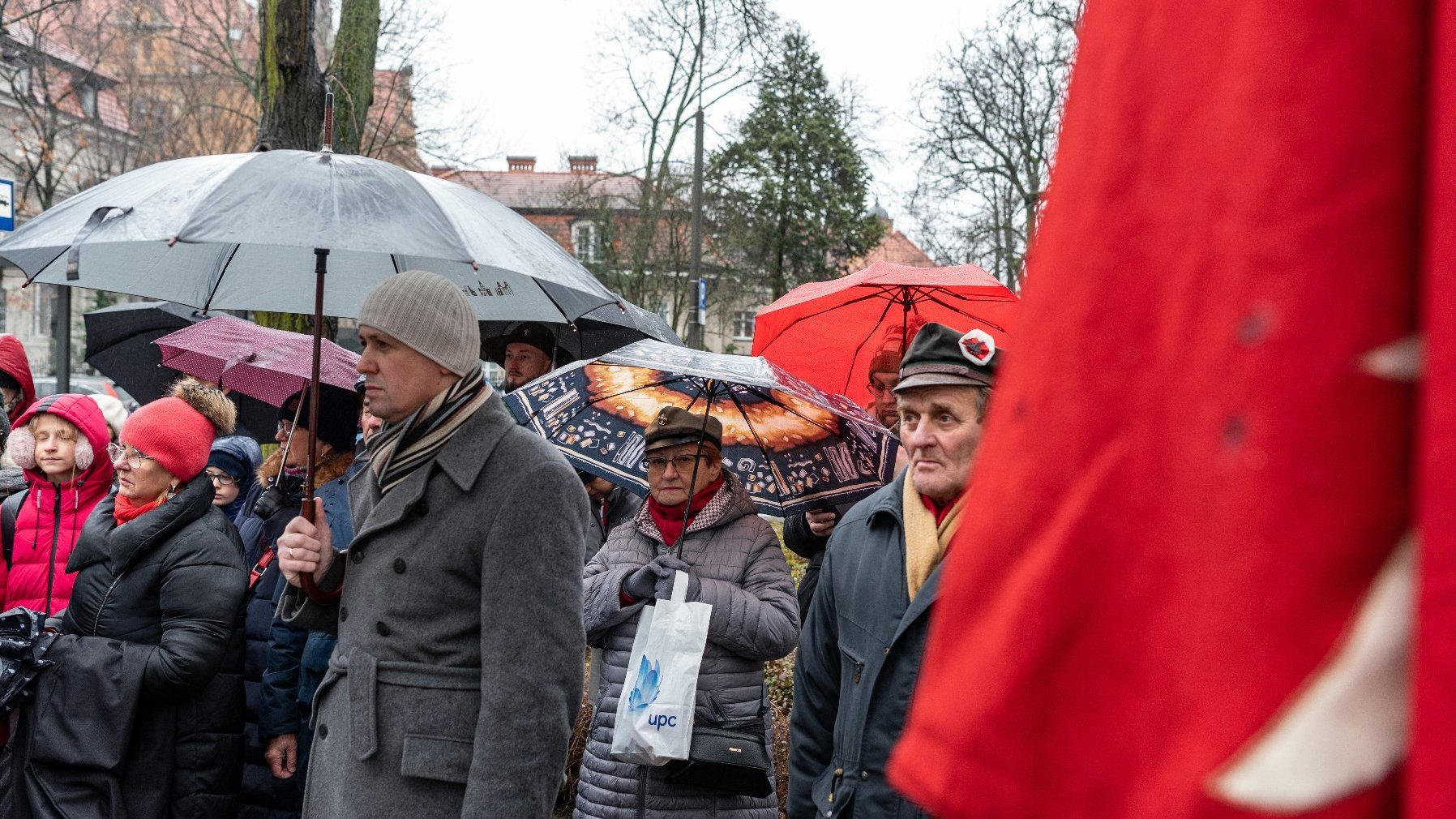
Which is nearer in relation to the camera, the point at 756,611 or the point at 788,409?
the point at 756,611

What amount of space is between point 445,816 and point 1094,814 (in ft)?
9.23

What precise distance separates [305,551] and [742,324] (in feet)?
131

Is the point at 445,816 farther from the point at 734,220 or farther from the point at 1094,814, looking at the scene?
the point at 734,220

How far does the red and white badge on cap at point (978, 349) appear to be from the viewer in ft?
11.2

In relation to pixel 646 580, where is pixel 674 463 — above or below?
above

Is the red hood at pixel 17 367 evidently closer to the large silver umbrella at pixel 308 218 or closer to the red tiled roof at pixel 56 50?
the large silver umbrella at pixel 308 218

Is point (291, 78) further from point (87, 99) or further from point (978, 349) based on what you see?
point (87, 99)

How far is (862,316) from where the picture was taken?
6.67 metres

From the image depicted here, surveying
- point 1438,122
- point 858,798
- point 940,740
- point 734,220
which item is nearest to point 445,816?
point 858,798

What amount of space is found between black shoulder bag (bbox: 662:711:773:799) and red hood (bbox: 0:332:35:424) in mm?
4659

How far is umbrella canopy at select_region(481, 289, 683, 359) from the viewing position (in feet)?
24.0

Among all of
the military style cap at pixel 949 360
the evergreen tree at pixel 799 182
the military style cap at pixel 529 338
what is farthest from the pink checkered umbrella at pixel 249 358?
the evergreen tree at pixel 799 182

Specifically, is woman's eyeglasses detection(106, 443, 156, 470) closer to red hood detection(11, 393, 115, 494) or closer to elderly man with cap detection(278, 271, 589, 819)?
red hood detection(11, 393, 115, 494)

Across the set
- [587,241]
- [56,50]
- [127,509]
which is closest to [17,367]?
[127,509]
